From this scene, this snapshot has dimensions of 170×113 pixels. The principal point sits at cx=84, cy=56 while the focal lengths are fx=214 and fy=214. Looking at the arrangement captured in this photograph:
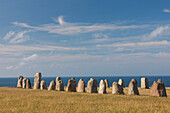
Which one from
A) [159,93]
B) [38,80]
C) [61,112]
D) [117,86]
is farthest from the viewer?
[38,80]

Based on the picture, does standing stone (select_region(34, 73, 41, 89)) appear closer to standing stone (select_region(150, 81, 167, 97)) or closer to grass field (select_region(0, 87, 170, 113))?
grass field (select_region(0, 87, 170, 113))

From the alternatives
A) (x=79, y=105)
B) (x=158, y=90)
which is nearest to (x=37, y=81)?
(x=158, y=90)

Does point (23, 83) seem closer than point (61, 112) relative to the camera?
No

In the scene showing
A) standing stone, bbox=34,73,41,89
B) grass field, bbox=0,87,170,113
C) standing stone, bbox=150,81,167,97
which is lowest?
grass field, bbox=0,87,170,113

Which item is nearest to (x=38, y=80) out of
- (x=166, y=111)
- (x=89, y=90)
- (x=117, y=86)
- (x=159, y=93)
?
(x=89, y=90)

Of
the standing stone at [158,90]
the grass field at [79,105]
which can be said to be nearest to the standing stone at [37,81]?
the grass field at [79,105]

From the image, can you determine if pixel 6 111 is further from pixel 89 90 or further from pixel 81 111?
pixel 89 90

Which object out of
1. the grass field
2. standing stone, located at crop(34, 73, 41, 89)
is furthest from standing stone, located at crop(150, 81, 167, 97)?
standing stone, located at crop(34, 73, 41, 89)

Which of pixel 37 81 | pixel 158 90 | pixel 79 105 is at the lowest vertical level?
pixel 79 105

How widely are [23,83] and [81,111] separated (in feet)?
92.0

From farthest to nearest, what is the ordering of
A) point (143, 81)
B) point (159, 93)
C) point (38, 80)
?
point (143, 81), point (38, 80), point (159, 93)

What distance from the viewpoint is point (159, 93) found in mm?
24953

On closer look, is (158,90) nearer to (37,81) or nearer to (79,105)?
(79,105)

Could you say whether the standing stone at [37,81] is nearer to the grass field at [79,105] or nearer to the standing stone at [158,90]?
the grass field at [79,105]
